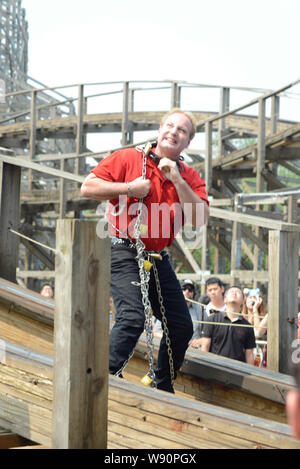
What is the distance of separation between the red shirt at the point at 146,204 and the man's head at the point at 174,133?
105mm

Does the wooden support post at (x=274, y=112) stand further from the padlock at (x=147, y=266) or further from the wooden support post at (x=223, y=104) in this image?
the padlock at (x=147, y=266)

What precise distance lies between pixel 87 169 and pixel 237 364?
48.7ft

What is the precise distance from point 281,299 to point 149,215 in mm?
1191

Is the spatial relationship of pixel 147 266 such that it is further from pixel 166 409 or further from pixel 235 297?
pixel 235 297

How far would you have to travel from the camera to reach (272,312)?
479 centimetres

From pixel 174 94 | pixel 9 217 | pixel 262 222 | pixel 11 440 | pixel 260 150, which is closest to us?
pixel 11 440

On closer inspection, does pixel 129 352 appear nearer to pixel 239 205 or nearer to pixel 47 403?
pixel 47 403

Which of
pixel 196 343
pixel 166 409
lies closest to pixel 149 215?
pixel 166 409

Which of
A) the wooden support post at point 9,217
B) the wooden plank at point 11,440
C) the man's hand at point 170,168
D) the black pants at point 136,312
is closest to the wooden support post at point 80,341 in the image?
the wooden plank at point 11,440

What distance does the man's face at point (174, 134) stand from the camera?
13.5 feet

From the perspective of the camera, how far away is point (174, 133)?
410 centimetres

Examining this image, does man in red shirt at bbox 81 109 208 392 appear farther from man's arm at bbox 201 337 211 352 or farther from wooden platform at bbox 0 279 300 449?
man's arm at bbox 201 337 211 352
